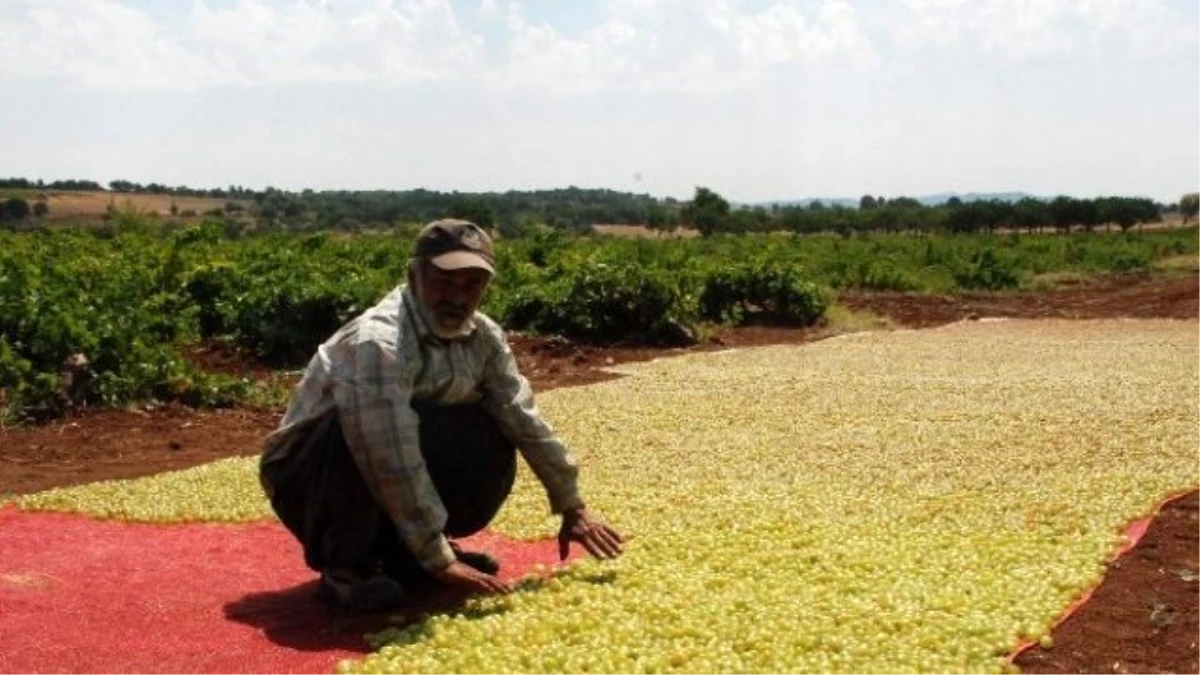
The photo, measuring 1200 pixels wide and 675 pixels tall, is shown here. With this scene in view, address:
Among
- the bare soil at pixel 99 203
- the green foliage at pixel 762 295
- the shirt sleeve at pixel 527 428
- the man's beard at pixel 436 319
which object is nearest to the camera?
the man's beard at pixel 436 319

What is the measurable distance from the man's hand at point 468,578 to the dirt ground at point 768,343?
5.68 ft

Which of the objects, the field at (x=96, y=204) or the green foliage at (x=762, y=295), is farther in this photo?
the field at (x=96, y=204)

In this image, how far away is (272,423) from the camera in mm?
10594

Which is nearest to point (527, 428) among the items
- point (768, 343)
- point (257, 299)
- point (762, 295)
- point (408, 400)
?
point (408, 400)

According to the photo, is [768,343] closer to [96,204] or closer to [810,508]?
[810,508]

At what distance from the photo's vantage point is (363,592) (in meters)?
4.79

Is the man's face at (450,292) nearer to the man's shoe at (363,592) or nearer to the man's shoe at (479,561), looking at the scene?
the man's shoe at (363,592)

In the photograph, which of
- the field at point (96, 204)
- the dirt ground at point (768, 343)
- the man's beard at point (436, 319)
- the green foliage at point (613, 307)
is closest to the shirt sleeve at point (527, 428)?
the man's beard at point (436, 319)

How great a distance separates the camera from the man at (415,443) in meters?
4.43

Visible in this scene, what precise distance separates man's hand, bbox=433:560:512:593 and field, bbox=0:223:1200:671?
0.36 ft

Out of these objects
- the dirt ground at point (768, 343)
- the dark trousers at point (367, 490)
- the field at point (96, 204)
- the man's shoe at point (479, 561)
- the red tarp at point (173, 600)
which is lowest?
the dirt ground at point (768, 343)

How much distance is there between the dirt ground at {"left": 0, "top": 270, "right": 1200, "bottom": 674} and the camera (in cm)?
452

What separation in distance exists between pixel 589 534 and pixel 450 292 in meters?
1.07

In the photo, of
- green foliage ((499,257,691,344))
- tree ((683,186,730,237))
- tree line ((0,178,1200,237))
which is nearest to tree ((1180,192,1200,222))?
tree line ((0,178,1200,237))
